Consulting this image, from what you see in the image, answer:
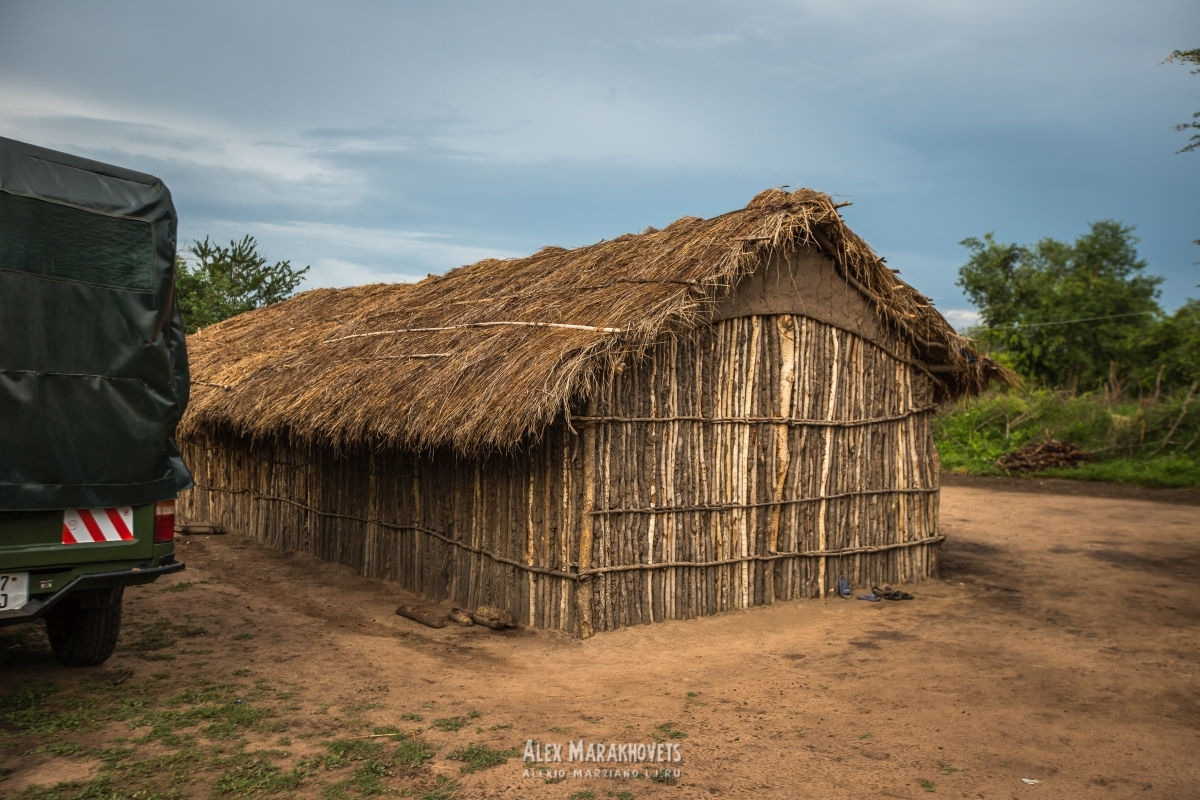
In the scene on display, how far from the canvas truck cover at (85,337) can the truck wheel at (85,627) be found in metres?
0.80

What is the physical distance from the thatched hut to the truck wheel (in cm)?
265

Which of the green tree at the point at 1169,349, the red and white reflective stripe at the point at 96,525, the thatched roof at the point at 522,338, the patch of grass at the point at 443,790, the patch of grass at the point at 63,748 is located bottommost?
the patch of grass at the point at 443,790

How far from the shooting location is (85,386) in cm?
508

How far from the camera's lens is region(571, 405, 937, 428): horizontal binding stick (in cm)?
732

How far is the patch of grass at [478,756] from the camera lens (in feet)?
15.1

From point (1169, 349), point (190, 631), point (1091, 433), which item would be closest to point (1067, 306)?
point (1169, 349)

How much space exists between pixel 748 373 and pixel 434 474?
311cm

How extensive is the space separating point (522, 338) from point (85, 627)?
13.0ft

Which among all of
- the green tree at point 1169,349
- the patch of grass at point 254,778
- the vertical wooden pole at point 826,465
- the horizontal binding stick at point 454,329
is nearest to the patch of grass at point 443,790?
the patch of grass at point 254,778

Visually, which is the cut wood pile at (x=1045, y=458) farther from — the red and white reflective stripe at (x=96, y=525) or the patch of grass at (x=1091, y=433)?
the red and white reflective stripe at (x=96, y=525)

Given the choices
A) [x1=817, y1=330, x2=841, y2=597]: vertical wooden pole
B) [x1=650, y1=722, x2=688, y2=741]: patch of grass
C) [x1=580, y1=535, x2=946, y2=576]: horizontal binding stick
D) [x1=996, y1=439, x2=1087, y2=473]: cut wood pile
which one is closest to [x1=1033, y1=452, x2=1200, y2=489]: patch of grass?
[x1=996, y1=439, x2=1087, y2=473]: cut wood pile

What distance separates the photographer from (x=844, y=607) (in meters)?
8.61

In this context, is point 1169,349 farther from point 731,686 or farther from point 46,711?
point 46,711

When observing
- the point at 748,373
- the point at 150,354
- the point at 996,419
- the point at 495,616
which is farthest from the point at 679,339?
the point at 996,419
